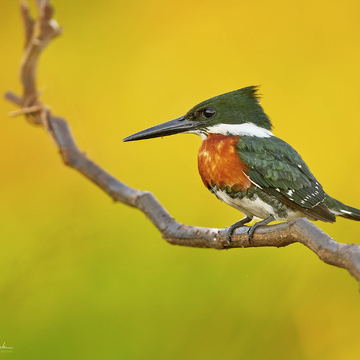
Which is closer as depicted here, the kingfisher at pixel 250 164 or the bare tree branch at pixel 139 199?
the bare tree branch at pixel 139 199

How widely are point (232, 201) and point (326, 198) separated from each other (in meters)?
0.27

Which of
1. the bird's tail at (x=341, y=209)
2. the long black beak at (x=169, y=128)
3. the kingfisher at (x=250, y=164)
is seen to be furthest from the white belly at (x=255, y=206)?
the long black beak at (x=169, y=128)

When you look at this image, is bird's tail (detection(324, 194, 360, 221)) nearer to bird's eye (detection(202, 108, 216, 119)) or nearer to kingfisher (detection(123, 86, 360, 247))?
kingfisher (detection(123, 86, 360, 247))

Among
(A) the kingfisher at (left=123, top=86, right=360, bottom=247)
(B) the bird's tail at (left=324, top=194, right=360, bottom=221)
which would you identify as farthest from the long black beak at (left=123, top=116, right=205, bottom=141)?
(B) the bird's tail at (left=324, top=194, right=360, bottom=221)

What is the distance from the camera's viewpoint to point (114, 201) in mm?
1402

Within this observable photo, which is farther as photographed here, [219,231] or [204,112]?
[204,112]

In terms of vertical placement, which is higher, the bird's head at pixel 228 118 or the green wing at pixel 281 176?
the bird's head at pixel 228 118

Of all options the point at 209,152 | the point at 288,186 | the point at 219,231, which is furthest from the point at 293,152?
the point at 219,231

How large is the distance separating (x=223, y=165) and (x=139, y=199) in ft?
0.78

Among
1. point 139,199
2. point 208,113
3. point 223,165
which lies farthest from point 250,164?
point 139,199

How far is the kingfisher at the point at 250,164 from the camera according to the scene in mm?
1243

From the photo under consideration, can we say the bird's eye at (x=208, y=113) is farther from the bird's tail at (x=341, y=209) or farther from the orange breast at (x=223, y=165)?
the bird's tail at (x=341, y=209)

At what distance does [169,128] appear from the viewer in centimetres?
135

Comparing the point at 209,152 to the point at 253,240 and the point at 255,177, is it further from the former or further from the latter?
the point at 253,240
